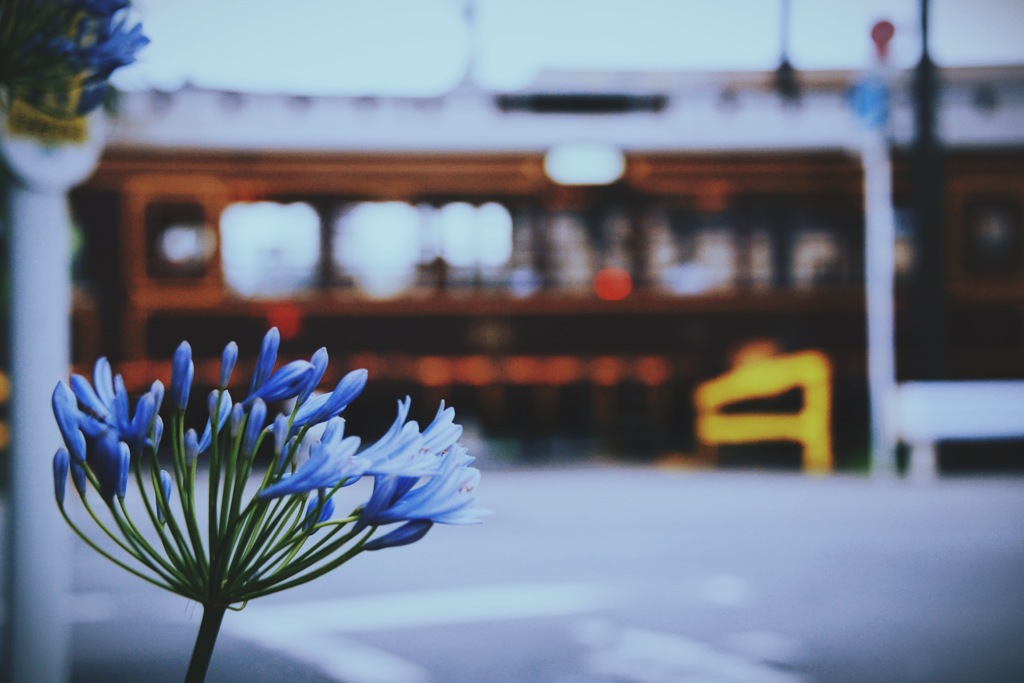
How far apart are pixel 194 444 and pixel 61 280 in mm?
1554

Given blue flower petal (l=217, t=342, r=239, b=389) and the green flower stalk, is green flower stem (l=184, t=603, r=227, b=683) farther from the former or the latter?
blue flower petal (l=217, t=342, r=239, b=389)

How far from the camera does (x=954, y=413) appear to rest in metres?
8.19

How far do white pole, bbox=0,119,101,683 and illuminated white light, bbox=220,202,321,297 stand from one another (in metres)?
7.22

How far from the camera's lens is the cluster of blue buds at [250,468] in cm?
64

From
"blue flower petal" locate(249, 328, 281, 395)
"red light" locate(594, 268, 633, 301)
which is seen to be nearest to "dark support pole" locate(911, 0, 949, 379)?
"red light" locate(594, 268, 633, 301)

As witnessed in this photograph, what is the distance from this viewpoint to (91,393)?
2.23 ft

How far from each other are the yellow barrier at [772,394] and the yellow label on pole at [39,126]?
8.16 meters

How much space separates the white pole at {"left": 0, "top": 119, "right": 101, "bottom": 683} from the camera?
→ 197 cm

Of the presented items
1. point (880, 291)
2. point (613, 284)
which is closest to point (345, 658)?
point (613, 284)

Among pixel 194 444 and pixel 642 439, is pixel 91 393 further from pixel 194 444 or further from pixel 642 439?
pixel 642 439

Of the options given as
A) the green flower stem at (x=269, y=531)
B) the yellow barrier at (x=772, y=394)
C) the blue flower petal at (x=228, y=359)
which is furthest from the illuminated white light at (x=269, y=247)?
the green flower stem at (x=269, y=531)

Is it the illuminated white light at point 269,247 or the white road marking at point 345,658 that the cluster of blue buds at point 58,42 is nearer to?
the white road marking at point 345,658

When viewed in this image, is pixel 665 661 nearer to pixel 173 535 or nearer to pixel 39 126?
pixel 39 126

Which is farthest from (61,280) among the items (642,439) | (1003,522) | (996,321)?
(996,321)
